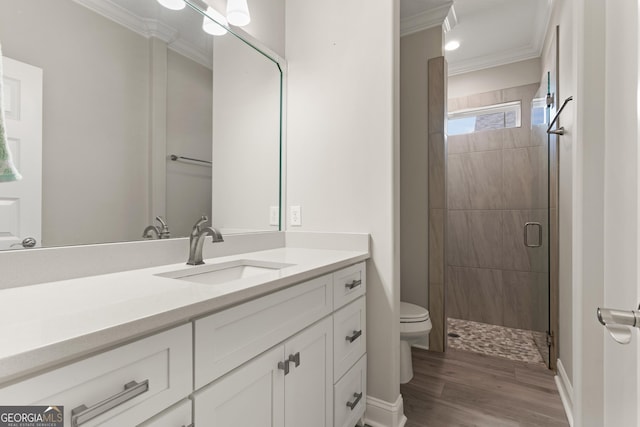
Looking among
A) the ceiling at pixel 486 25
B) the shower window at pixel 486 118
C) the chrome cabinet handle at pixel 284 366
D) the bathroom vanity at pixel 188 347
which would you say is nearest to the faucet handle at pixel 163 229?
the bathroom vanity at pixel 188 347

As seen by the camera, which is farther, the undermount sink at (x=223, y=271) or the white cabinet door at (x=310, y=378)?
the undermount sink at (x=223, y=271)

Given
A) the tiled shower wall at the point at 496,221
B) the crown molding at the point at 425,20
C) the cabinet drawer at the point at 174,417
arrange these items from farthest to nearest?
1. the tiled shower wall at the point at 496,221
2. the crown molding at the point at 425,20
3. the cabinet drawer at the point at 174,417

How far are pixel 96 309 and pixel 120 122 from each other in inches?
29.9

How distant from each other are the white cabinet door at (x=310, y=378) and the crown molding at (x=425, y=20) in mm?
2512

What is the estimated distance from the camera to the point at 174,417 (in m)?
0.69

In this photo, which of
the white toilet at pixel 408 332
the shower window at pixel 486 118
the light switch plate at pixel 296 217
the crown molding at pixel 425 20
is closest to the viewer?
the light switch plate at pixel 296 217

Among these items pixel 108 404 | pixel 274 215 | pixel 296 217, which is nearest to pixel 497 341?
pixel 296 217

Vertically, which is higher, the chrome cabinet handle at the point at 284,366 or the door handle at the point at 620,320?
the door handle at the point at 620,320

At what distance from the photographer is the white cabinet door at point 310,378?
1054 mm

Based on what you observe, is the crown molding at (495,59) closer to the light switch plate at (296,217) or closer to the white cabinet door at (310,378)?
the light switch plate at (296,217)

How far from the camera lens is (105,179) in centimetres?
112

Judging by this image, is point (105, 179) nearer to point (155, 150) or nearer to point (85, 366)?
point (155, 150)

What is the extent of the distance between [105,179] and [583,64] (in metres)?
1.63

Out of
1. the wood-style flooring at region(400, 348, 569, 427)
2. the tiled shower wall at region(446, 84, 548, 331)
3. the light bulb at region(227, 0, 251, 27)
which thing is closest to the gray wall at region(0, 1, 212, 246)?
the light bulb at region(227, 0, 251, 27)
